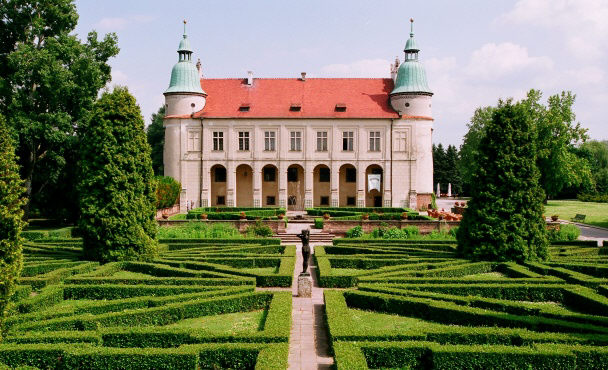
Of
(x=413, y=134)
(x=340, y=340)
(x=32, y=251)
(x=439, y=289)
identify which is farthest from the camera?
(x=413, y=134)

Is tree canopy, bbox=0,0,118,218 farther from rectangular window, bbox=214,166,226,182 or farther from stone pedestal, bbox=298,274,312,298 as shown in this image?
stone pedestal, bbox=298,274,312,298

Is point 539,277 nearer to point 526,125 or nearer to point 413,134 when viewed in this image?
point 526,125

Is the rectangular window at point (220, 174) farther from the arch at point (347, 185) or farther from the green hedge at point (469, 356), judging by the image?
the green hedge at point (469, 356)

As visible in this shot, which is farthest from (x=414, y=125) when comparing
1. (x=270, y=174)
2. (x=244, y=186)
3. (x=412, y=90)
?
(x=244, y=186)

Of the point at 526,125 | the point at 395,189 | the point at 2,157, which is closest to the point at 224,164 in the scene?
the point at 395,189

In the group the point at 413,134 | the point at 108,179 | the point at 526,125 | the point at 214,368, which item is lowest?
the point at 214,368

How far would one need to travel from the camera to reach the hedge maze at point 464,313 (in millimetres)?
9258

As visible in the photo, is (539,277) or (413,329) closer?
(413,329)

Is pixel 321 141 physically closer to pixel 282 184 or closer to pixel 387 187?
pixel 282 184

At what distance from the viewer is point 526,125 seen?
18.7 meters

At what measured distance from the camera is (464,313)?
Answer: 38.6 ft

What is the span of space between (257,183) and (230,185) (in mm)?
2502

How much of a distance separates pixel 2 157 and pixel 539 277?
14708 mm

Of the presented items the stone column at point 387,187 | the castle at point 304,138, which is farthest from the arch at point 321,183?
the stone column at point 387,187
